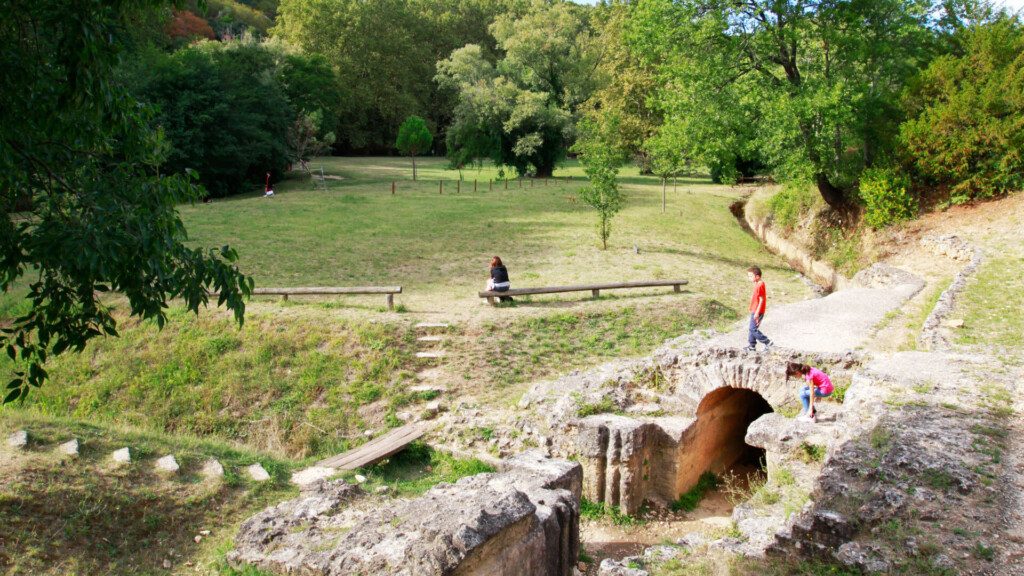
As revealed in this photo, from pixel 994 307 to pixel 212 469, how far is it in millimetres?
13825

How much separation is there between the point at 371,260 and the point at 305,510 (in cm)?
1370

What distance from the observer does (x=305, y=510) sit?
7.70 meters

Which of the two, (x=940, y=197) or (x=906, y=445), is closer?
(x=906, y=445)

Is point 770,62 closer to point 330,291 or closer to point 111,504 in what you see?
point 330,291

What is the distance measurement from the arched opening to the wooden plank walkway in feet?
13.6

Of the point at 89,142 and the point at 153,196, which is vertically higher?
the point at 89,142

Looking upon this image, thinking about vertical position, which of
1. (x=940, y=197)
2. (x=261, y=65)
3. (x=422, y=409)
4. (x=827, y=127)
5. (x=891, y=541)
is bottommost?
(x=422, y=409)

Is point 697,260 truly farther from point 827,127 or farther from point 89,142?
point 89,142

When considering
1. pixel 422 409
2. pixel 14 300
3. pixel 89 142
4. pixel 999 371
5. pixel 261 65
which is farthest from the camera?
pixel 261 65

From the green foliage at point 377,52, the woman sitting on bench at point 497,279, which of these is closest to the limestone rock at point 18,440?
the woman sitting on bench at point 497,279

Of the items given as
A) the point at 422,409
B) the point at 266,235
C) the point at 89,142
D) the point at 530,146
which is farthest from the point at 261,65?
the point at 89,142

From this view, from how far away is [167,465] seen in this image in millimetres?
8406

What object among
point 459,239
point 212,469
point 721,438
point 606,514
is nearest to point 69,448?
point 212,469

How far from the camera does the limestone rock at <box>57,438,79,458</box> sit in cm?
810
